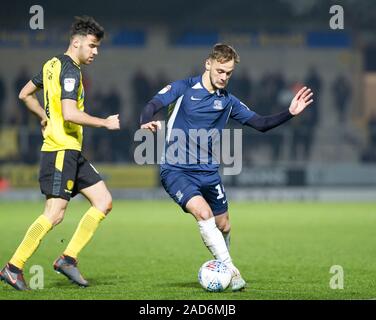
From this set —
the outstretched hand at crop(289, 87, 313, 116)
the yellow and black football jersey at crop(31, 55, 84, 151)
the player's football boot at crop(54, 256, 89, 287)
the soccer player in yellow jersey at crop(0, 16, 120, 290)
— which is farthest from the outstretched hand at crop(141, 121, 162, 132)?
the player's football boot at crop(54, 256, 89, 287)

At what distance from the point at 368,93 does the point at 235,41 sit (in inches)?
194

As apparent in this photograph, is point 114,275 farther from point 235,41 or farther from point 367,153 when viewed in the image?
point 235,41

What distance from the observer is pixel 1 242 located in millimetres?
13727

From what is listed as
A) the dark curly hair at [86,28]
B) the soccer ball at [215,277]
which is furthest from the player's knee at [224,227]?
the dark curly hair at [86,28]

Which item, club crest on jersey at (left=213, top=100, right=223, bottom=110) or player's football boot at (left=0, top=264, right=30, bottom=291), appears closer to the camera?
player's football boot at (left=0, top=264, right=30, bottom=291)

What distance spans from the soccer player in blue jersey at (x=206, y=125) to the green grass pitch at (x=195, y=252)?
689mm

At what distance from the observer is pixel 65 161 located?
28.9 ft

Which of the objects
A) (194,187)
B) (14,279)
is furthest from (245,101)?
(14,279)

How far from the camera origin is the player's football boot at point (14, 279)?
852 cm

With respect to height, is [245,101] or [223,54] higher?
[245,101]

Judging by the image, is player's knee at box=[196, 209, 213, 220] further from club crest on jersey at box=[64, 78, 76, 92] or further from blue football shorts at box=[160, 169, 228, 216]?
club crest on jersey at box=[64, 78, 76, 92]

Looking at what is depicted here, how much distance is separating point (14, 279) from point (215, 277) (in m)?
1.78

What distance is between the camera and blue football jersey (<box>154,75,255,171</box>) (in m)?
9.08

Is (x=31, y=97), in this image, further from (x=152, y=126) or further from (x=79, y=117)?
(x=152, y=126)
